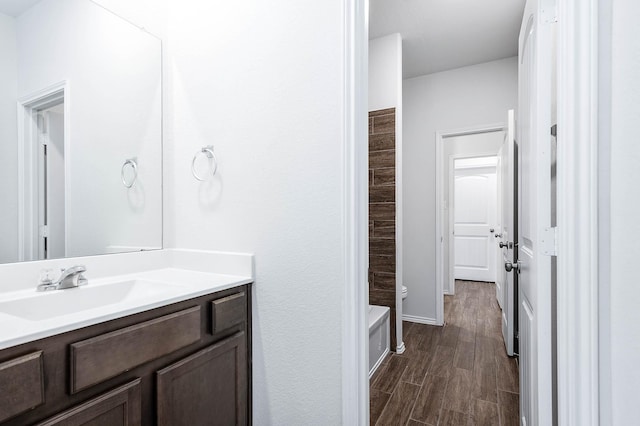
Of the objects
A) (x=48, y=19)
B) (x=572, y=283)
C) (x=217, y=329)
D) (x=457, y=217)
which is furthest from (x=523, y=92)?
(x=457, y=217)

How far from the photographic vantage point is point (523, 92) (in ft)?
5.07

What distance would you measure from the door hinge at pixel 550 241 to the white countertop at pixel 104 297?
1098 mm

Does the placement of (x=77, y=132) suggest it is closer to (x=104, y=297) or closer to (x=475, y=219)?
(x=104, y=297)

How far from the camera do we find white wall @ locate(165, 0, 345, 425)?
130 cm

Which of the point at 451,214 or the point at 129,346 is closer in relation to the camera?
the point at 129,346

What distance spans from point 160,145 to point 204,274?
2.37 ft

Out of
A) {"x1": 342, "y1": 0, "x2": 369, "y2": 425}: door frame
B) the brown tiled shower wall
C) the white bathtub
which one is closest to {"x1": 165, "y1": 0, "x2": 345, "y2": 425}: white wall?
{"x1": 342, "y1": 0, "x2": 369, "y2": 425}: door frame

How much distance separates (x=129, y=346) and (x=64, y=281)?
0.44 meters

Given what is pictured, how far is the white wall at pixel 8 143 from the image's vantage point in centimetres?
117

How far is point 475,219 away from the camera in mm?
5797

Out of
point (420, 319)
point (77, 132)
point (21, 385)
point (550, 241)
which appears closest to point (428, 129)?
point (420, 319)

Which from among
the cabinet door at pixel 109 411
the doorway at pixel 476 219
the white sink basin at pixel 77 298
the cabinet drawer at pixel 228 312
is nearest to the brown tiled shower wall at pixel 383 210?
the cabinet drawer at pixel 228 312

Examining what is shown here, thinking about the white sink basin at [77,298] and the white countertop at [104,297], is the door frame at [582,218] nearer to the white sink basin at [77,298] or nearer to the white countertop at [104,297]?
the white countertop at [104,297]

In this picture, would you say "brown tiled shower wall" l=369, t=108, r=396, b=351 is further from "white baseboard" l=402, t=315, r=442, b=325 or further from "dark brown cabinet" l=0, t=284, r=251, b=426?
"dark brown cabinet" l=0, t=284, r=251, b=426
